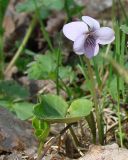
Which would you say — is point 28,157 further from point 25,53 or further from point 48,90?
point 25,53

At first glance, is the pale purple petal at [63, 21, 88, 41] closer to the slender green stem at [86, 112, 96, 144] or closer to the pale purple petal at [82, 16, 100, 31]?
the pale purple petal at [82, 16, 100, 31]

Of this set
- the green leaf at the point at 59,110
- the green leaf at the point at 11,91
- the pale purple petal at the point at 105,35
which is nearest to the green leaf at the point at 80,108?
the green leaf at the point at 59,110

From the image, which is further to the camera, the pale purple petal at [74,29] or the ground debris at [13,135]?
the ground debris at [13,135]

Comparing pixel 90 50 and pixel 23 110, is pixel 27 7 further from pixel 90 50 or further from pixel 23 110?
pixel 90 50

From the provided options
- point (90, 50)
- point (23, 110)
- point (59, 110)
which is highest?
point (90, 50)

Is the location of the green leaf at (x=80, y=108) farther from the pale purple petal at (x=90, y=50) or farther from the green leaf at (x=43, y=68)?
the green leaf at (x=43, y=68)

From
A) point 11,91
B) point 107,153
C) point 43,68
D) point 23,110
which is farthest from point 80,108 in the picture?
point 11,91
